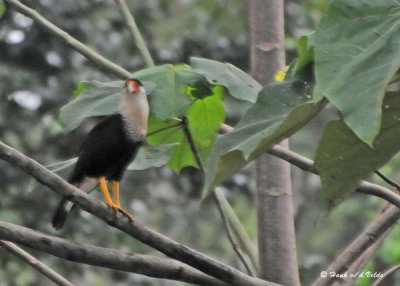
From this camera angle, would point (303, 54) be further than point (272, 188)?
No

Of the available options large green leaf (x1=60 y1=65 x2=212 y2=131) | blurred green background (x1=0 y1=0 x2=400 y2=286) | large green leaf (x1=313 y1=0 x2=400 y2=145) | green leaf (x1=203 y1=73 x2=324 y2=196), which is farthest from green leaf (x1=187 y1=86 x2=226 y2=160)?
blurred green background (x1=0 y1=0 x2=400 y2=286)

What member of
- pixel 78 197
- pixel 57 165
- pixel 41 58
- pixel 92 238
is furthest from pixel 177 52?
pixel 78 197

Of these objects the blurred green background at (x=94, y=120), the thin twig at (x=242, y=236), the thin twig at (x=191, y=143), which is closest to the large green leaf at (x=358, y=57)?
the thin twig at (x=191, y=143)

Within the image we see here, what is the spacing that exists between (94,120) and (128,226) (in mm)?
3520

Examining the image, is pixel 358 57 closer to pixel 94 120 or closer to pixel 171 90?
pixel 171 90

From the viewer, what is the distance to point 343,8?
1.33m

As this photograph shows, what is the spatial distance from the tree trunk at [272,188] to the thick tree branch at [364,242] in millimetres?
115

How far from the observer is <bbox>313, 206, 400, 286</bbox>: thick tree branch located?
5.78ft

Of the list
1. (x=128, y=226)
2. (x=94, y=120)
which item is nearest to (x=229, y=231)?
(x=128, y=226)

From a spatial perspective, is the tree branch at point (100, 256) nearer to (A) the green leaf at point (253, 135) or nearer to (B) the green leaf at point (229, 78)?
(A) the green leaf at point (253, 135)

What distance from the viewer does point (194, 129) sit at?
77.7 inches

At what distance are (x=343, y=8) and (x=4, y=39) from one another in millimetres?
3937

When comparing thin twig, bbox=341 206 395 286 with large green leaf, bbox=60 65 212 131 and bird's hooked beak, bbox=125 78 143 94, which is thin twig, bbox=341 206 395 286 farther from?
bird's hooked beak, bbox=125 78 143 94

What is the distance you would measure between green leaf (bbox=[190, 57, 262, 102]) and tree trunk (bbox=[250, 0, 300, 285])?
26cm
